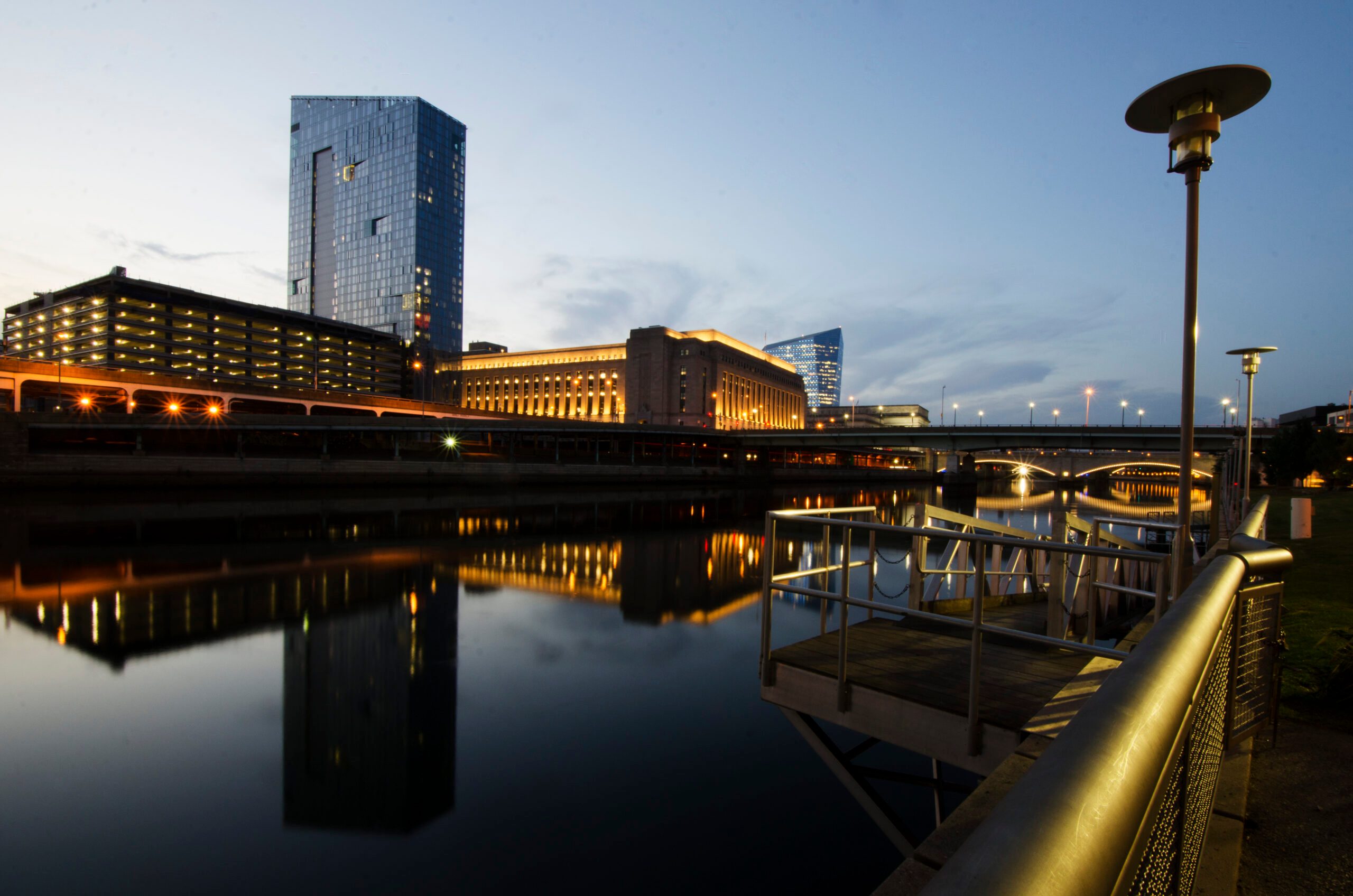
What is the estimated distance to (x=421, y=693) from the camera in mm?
10195

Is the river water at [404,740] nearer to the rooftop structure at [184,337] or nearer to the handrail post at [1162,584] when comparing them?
the handrail post at [1162,584]

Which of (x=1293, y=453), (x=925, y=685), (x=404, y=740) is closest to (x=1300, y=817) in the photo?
(x=925, y=685)

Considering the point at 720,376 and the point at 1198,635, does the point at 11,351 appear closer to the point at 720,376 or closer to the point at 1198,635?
the point at 720,376

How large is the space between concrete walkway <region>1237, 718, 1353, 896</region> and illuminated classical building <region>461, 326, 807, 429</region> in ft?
365

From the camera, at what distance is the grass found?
16.0 feet

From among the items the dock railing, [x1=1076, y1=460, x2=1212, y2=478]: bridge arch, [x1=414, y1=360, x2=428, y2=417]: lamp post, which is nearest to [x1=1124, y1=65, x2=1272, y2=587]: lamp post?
the dock railing

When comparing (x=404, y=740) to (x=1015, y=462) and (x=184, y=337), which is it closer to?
(x=1015, y=462)

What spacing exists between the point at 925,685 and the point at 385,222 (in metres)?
192

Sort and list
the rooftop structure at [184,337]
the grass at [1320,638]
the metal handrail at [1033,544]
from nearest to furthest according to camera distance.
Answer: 1. the metal handrail at [1033,544]
2. the grass at [1320,638]
3. the rooftop structure at [184,337]

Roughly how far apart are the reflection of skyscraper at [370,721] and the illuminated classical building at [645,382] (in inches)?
4042

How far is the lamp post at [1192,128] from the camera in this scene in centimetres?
639

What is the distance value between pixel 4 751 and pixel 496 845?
6.72 meters

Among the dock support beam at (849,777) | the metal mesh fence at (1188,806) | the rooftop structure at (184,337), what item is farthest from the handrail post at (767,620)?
the rooftop structure at (184,337)

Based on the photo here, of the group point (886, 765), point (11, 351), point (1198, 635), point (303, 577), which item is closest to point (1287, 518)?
point (886, 765)
